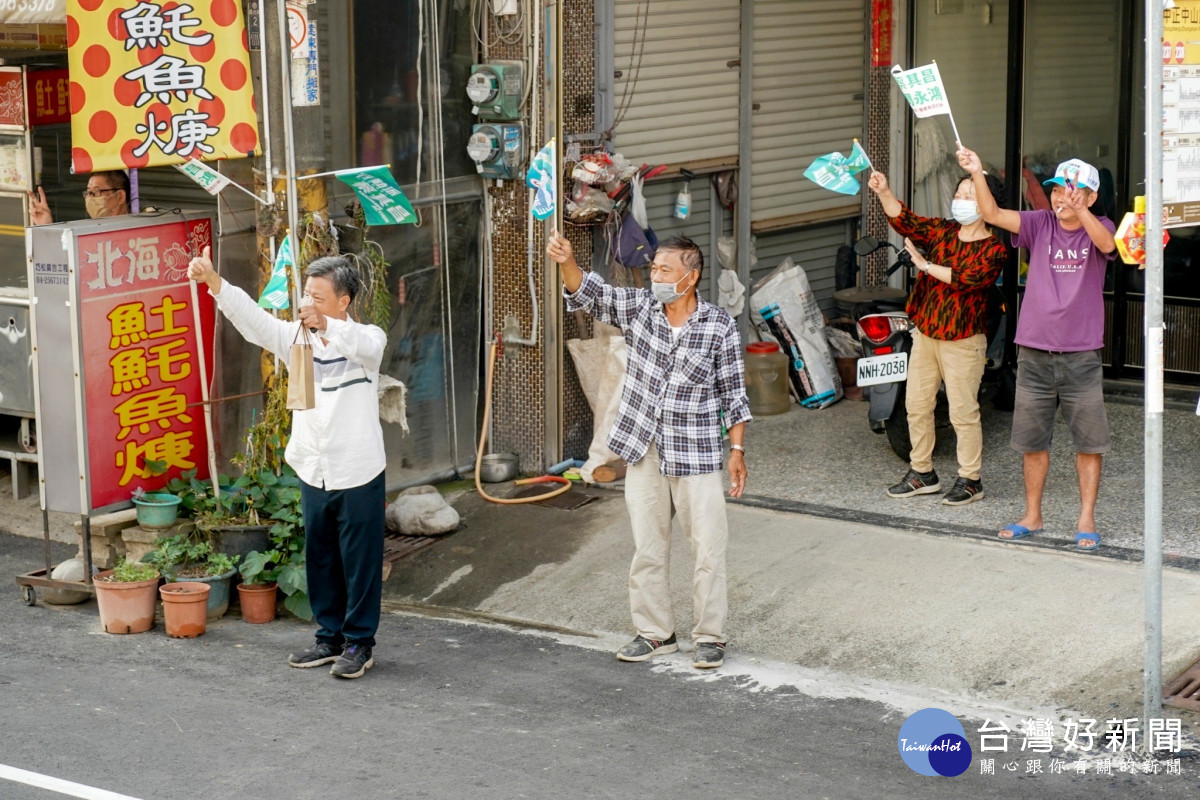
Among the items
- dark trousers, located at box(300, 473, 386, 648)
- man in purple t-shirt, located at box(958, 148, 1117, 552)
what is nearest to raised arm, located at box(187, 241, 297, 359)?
dark trousers, located at box(300, 473, 386, 648)

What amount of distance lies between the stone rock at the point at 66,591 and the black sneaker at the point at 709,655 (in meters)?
3.04

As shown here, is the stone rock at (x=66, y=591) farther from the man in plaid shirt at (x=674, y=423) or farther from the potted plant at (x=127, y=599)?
the man in plaid shirt at (x=674, y=423)

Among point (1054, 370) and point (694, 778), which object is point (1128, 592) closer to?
point (1054, 370)

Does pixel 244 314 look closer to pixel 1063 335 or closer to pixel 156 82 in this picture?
pixel 156 82

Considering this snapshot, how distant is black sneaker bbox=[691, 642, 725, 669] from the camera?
6453mm

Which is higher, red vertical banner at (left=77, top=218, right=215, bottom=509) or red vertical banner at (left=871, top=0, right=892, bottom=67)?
red vertical banner at (left=871, top=0, right=892, bottom=67)

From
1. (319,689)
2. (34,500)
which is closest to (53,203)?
(34,500)

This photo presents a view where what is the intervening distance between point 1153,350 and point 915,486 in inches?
124

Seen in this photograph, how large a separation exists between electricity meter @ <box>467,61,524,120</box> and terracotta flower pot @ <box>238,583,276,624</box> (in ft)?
10.3

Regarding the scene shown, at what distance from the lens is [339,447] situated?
20.6ft

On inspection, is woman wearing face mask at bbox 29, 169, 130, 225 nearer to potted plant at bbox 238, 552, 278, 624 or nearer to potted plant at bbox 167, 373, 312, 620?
potted plant at bbox 167, 373, 312, 620

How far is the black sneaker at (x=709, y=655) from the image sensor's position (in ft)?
21.2

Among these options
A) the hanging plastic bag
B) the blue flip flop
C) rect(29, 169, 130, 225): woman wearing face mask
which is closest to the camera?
the blue flip flop

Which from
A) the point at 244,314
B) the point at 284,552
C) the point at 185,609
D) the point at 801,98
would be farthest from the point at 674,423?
the point at 801,98
